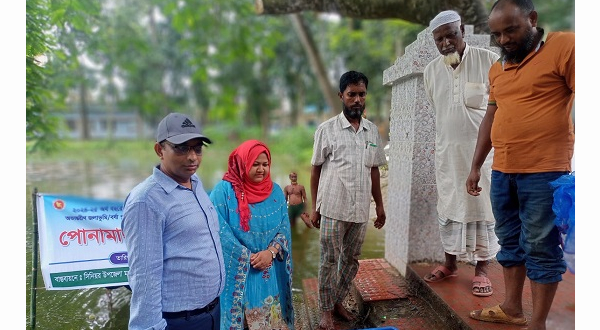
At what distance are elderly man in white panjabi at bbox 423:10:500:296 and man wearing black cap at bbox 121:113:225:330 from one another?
69.5 inches

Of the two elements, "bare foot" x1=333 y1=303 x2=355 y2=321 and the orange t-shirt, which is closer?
the orange t-shirt

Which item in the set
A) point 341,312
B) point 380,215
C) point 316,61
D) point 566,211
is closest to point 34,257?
point 341,312

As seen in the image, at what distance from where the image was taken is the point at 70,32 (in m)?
4.21

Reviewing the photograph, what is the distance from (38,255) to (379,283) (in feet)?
9.20

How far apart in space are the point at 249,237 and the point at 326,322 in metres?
1.02

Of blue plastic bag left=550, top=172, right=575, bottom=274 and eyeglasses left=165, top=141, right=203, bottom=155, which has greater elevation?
eyeglasses left=165, top=141, right=203, bottom=155

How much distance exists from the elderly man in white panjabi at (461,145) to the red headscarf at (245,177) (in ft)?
4.60

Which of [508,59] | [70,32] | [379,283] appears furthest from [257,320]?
[70,32]

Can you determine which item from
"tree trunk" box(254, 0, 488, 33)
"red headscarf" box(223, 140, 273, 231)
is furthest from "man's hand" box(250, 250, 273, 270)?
"tree trunk" box(254, 0, 488, 33)

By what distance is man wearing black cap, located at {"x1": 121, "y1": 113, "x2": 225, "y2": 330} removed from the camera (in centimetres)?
160

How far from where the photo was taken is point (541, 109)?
2.03 m

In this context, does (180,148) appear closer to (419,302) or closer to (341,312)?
(341,312)

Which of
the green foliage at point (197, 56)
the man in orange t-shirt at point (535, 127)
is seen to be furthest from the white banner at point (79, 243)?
the man in orange t-shirt at point (535, 127)

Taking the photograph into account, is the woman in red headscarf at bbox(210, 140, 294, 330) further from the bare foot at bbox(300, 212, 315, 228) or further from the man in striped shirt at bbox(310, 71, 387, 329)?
the man in striped shirt at bbox(310, 71, 387, 329)
